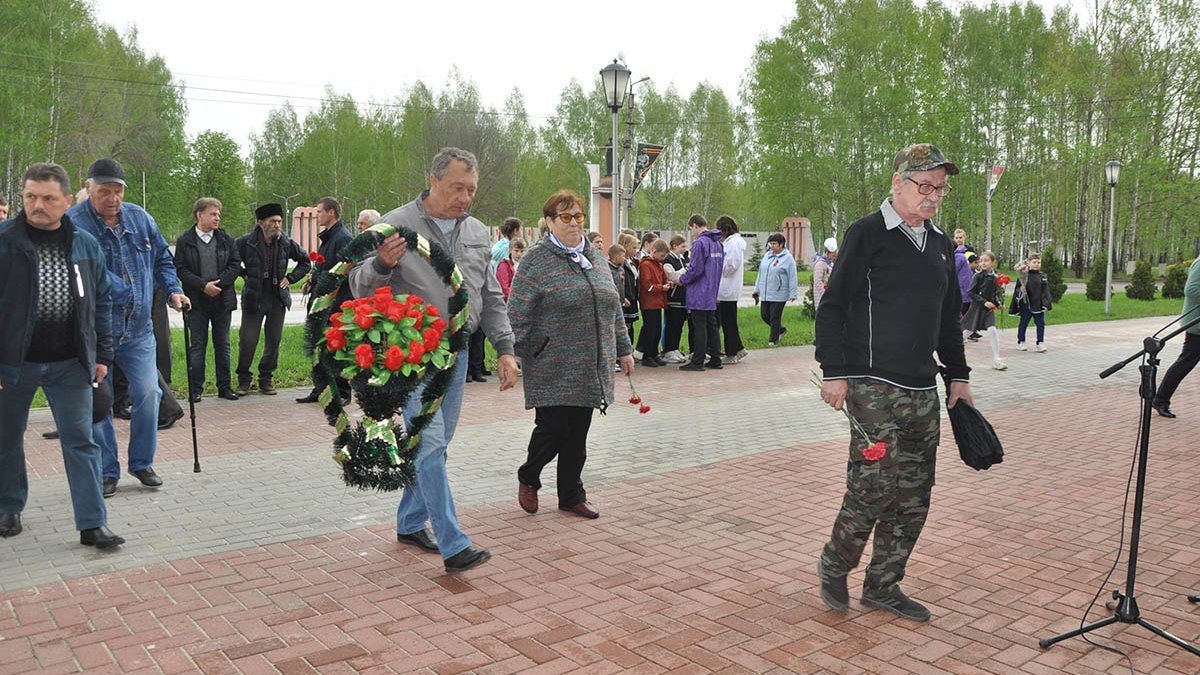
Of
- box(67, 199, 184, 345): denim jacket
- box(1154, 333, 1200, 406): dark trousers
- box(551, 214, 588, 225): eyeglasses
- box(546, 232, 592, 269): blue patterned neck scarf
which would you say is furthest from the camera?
box(1154, 333, 1200, 406): dark trousers

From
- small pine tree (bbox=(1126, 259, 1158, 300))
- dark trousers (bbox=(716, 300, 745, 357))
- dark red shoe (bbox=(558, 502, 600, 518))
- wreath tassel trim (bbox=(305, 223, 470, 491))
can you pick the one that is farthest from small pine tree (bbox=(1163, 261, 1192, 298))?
wreath tassel trim (bbox=(305, 223, 470, 491))

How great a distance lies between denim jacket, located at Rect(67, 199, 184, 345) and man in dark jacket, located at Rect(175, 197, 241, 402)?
3.06 meters

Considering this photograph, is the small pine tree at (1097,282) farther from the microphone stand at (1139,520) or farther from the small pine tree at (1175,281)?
the microphone stand at (1139,520)

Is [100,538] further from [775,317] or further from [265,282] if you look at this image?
[775,317]

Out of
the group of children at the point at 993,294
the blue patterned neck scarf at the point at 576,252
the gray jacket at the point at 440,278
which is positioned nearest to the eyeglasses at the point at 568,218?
the blue patterned neck scarf at the point at 576,252

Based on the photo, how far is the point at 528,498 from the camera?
5.96m

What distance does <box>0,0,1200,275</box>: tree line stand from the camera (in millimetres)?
43219

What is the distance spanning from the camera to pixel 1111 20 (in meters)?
46.1

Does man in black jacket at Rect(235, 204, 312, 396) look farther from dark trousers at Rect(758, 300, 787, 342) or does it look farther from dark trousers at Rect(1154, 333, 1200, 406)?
dark trousers at Rect(1154, 333, 1200, 406)

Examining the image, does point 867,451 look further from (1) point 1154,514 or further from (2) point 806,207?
(2) point 806,207

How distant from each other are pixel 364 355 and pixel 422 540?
1379mm

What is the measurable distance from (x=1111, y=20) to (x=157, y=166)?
53374 mm

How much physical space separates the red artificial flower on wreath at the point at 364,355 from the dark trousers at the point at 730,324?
391 inches

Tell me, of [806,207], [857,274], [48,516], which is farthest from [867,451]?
[806,207]
